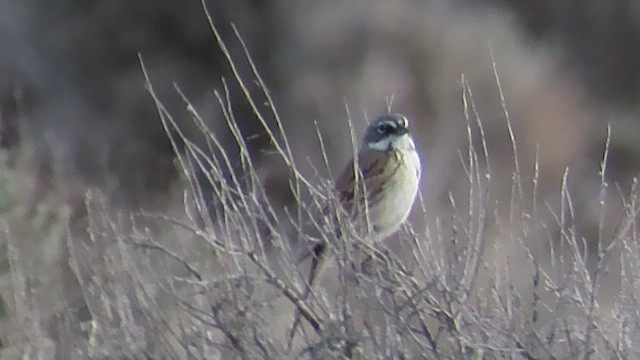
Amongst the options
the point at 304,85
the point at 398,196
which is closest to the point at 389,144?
the point at 398,196

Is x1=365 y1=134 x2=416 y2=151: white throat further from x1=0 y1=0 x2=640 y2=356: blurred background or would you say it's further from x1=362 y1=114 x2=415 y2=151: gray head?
x1=0 y1=0 x2=640 y2=356: blurred background

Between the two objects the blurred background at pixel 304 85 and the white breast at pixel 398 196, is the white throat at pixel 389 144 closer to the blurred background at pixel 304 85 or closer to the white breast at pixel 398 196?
the white breast at pixel 398 196

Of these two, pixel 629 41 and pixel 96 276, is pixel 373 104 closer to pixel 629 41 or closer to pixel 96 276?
pixel 629 41

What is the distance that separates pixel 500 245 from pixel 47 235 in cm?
538

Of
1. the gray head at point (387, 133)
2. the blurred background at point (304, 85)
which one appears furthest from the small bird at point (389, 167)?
the blurred background at point (304, 85)

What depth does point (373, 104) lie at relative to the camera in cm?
1750

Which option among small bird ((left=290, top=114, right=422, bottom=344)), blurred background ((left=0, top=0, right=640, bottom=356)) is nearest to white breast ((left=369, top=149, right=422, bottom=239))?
small bird ((left=290, top=114, right=422, bottom=344))

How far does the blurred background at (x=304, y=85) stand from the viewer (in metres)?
17.5

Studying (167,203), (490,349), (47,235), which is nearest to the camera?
(490,349)

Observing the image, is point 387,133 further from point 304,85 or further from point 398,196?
point 304,85

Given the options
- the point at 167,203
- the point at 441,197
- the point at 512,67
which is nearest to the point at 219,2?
the point at 512,67

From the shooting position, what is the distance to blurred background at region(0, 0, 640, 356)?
57.3 feet

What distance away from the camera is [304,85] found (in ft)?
61.9

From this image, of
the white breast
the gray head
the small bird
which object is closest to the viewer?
the white breast
